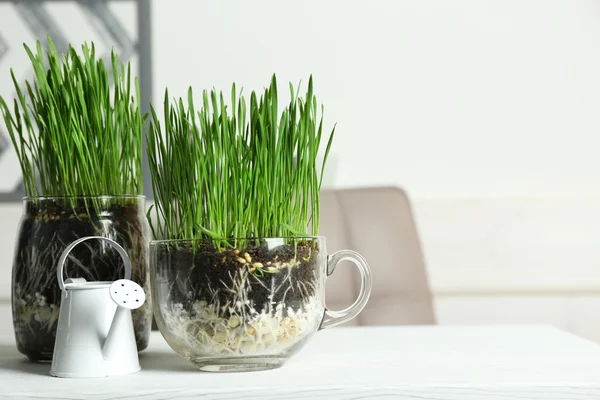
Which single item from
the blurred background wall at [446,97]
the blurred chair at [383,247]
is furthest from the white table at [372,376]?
the blurred background wall at [446,97]

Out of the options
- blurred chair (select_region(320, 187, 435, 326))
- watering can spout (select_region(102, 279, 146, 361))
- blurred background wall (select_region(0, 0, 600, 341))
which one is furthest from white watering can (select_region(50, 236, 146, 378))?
blurred background wall (select_region(0, 0, 600, 341))

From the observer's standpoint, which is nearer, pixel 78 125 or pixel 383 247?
pixel 78 125

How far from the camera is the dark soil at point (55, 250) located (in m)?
0.65

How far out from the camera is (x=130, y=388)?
0.54 metres

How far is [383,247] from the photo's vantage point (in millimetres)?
1806

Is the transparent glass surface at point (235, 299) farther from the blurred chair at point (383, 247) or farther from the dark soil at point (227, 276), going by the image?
the blurred chair at point (383, 247)

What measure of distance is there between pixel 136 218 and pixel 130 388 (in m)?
0.20

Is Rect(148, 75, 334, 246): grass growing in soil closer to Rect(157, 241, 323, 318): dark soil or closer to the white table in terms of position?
Rect(157, 241, 323, 318): dark soil

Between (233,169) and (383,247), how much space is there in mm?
1253

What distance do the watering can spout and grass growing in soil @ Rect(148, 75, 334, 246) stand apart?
0.06 m

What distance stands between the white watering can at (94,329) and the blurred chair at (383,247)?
3.90ft

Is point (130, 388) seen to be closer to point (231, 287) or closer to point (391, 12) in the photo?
point (231, 287)

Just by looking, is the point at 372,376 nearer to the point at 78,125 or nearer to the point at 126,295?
the point at 126,295

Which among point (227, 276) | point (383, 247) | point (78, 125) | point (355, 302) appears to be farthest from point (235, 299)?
point (383, 247)
